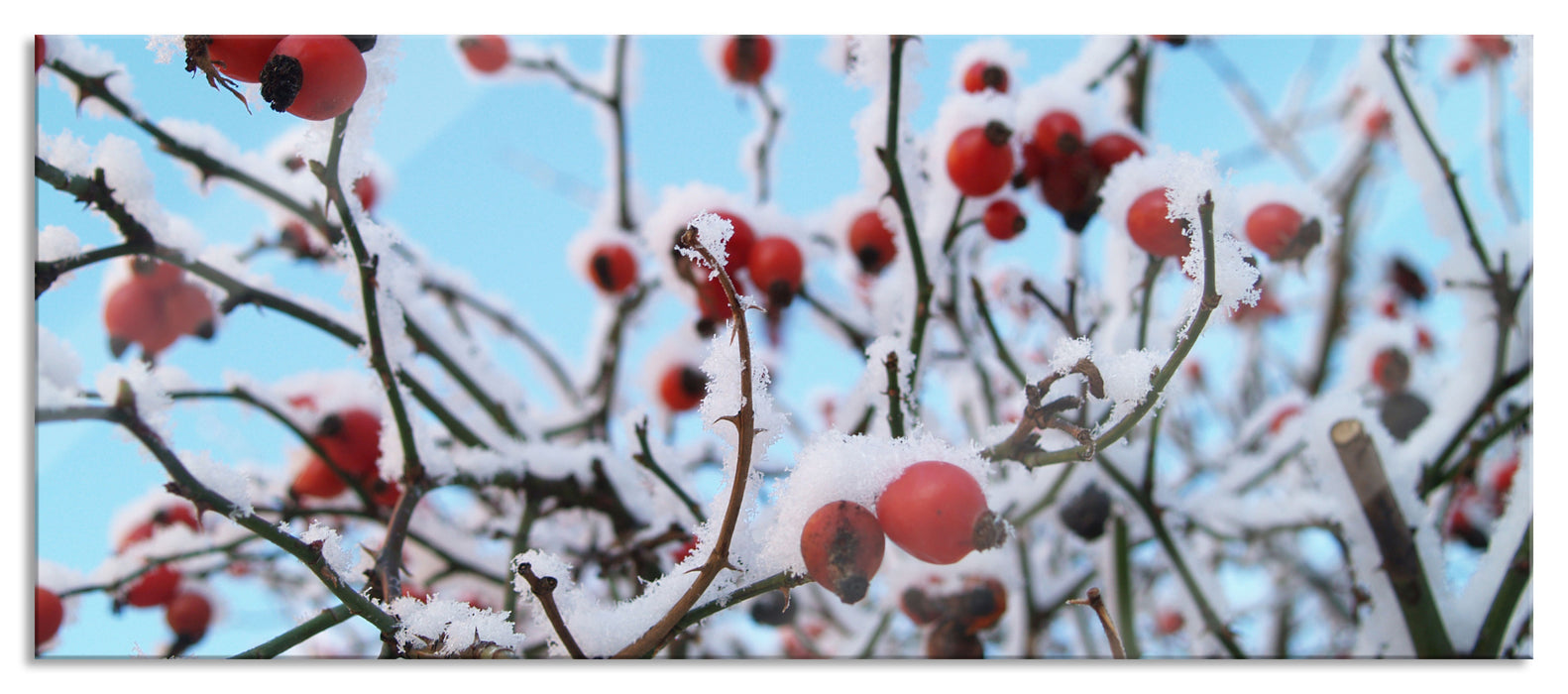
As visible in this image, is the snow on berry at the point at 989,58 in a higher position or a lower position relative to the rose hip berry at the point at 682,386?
higher

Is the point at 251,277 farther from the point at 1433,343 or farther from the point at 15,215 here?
the point at 1433,343

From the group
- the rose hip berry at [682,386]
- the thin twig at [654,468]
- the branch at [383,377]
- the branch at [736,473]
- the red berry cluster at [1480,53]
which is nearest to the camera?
the branch at [736,473]

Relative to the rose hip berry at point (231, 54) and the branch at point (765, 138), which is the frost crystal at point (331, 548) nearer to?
the rose hip berry at point (231, 54)

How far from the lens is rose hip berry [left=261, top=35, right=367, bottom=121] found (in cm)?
70

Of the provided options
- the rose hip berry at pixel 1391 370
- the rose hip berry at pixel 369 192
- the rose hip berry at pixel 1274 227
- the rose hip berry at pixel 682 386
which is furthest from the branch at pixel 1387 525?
the rose hip berry at pixel 369 192

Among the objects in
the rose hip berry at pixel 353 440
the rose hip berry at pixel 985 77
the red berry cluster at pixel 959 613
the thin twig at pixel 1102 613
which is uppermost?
the rose hip berry at pixel 985 77

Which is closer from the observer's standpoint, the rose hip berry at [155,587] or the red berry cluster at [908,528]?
the red berry cluster at [908,528]

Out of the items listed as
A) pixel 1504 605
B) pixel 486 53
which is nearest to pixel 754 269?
pixel 486 53

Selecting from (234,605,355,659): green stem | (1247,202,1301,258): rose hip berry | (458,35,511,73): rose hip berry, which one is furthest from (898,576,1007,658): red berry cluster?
(458,35,511,73): rose hip berry

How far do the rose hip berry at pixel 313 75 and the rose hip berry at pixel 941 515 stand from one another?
1.66ft

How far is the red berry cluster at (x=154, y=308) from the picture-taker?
116 cm

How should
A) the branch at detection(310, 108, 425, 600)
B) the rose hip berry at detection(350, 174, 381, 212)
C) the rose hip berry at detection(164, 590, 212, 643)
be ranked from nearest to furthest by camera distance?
the branch at detection(310, 108, 425, 600)
the rose hip berry at detection(164, 590, 212, 643)
the rose hip berry at detection(350, 174, 381, 212)

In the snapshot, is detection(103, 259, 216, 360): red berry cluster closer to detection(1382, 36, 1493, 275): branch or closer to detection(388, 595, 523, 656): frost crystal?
detection(388, 595, 523, 656): frost crystal

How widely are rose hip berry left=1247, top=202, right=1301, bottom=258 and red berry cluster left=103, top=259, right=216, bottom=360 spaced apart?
123 centimetres
